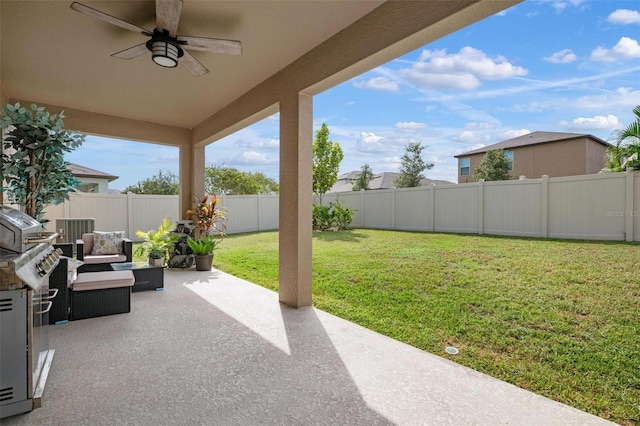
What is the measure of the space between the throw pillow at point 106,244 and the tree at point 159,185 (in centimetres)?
1685

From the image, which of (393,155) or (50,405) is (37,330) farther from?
(393,155)

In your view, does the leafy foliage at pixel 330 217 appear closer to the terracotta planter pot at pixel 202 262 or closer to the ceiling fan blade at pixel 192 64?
the terracotta planter pot at pixel 202 262

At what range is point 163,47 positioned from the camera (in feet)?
9.75

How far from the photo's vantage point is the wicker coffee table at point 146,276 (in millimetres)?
4715

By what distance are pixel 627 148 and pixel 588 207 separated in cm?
Result: 132

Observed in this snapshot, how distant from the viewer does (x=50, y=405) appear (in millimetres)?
2004

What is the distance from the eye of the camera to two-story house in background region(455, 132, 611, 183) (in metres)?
14.1

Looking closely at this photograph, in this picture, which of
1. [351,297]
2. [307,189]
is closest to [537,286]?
[351,297]

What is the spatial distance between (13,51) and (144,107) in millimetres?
2138

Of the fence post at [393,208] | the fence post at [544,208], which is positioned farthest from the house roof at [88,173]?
the fence post at [544,208]

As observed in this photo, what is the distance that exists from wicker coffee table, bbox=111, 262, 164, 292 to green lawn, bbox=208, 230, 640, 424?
55.6 inches

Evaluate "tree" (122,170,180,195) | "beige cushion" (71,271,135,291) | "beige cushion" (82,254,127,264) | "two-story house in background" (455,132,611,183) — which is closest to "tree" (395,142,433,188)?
"two-story house in background" (455,132,611,183)

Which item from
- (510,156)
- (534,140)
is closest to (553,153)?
(534,140)

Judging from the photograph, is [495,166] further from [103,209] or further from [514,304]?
[103,209]
